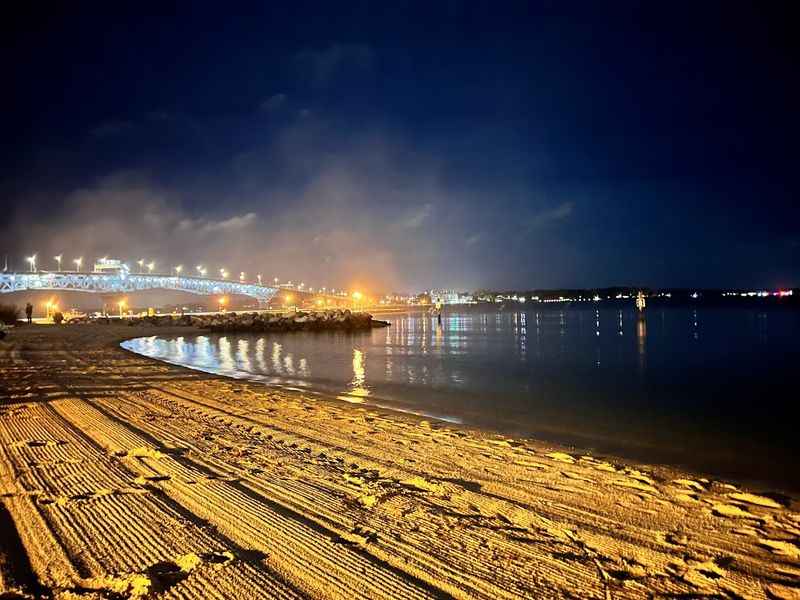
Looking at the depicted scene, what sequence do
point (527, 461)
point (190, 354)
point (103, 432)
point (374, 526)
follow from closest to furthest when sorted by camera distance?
point (374, 526) < point (527, 461) < point (103, 432) < point (190, 354)

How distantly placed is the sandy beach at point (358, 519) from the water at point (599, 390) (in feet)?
7.83

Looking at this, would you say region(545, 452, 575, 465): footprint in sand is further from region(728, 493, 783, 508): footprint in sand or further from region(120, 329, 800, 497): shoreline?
region(728, 493, 783, 508): footprint in sand

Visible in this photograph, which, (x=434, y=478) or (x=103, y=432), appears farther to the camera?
(x=103, y=432)

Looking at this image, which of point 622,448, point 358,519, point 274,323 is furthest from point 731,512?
point 274,323

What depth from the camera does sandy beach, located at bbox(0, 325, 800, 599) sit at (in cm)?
367

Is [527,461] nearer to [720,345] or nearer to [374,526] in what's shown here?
[374,526]

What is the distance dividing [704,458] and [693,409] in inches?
205

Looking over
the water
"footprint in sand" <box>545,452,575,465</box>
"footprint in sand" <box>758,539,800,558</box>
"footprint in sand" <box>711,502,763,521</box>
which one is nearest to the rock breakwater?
the water

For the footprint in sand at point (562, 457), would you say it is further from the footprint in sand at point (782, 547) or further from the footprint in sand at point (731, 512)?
the footprint in sand at point (782, 547)

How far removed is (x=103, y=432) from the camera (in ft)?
26.0

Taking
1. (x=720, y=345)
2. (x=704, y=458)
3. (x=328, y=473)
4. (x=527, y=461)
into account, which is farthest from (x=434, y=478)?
(x=720, y=345)

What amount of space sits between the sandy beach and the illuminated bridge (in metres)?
125

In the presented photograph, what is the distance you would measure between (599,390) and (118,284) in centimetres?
13937

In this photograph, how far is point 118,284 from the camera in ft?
425
